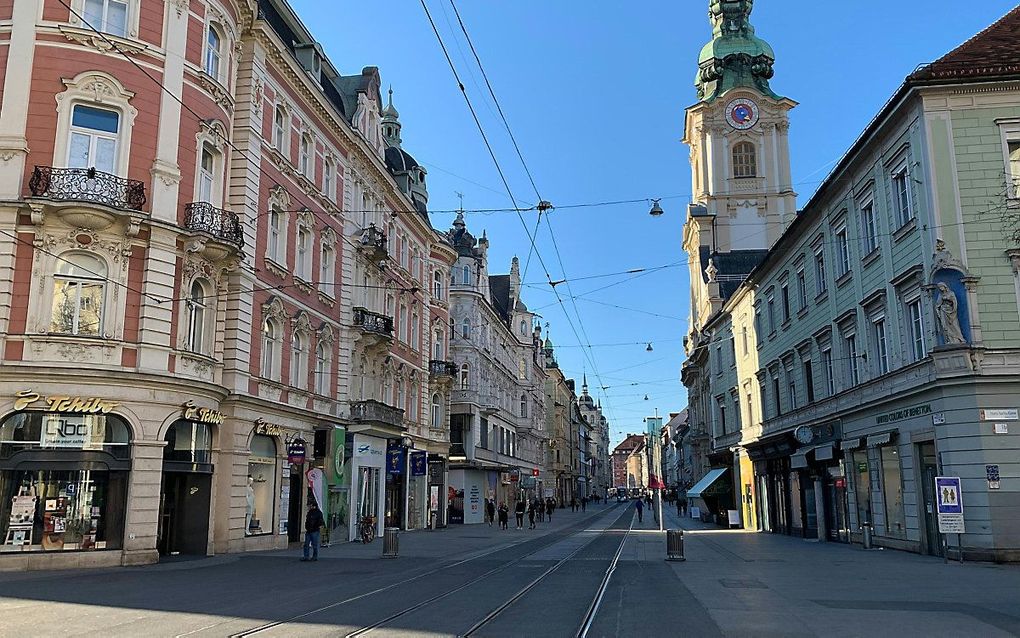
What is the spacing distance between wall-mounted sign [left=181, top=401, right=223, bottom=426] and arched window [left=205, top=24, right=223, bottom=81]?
30.3ft

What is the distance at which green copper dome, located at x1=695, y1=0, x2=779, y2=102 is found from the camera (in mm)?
73812

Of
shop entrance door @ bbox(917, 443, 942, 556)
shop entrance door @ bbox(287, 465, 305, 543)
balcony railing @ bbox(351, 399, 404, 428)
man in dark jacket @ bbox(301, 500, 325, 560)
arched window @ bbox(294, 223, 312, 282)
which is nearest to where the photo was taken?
shop entrance door @ bbox(917, 443, 942, 556)

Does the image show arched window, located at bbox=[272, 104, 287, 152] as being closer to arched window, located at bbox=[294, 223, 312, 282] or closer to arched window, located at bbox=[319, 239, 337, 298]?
arched window, located at bbox=[294, 223, 312, 282]

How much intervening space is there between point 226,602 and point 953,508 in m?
16.0

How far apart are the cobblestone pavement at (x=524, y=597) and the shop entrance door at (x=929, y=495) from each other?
0.57m

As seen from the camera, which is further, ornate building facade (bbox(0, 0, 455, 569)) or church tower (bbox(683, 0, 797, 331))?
church tower (bbox(683, 0, 797, 331))

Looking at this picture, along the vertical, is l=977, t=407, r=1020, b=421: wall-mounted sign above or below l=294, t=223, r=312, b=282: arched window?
below

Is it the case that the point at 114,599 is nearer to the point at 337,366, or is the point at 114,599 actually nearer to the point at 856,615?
the point at 856,615

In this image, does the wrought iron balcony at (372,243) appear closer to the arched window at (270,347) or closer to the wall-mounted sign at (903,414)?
the arched window at (270,347)

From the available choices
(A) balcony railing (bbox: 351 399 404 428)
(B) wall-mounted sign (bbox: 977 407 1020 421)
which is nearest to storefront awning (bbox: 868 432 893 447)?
(B) wall-mounted sign (bbox: 977 407 1020 421)

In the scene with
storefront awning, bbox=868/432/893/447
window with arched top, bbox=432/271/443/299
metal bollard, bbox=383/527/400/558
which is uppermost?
window with arched top, bbox=432/271/443/299

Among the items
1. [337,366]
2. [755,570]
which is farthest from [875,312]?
[337,366]

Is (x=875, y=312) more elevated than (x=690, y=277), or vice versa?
(x=690, y=277)

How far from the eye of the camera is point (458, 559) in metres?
23.8
